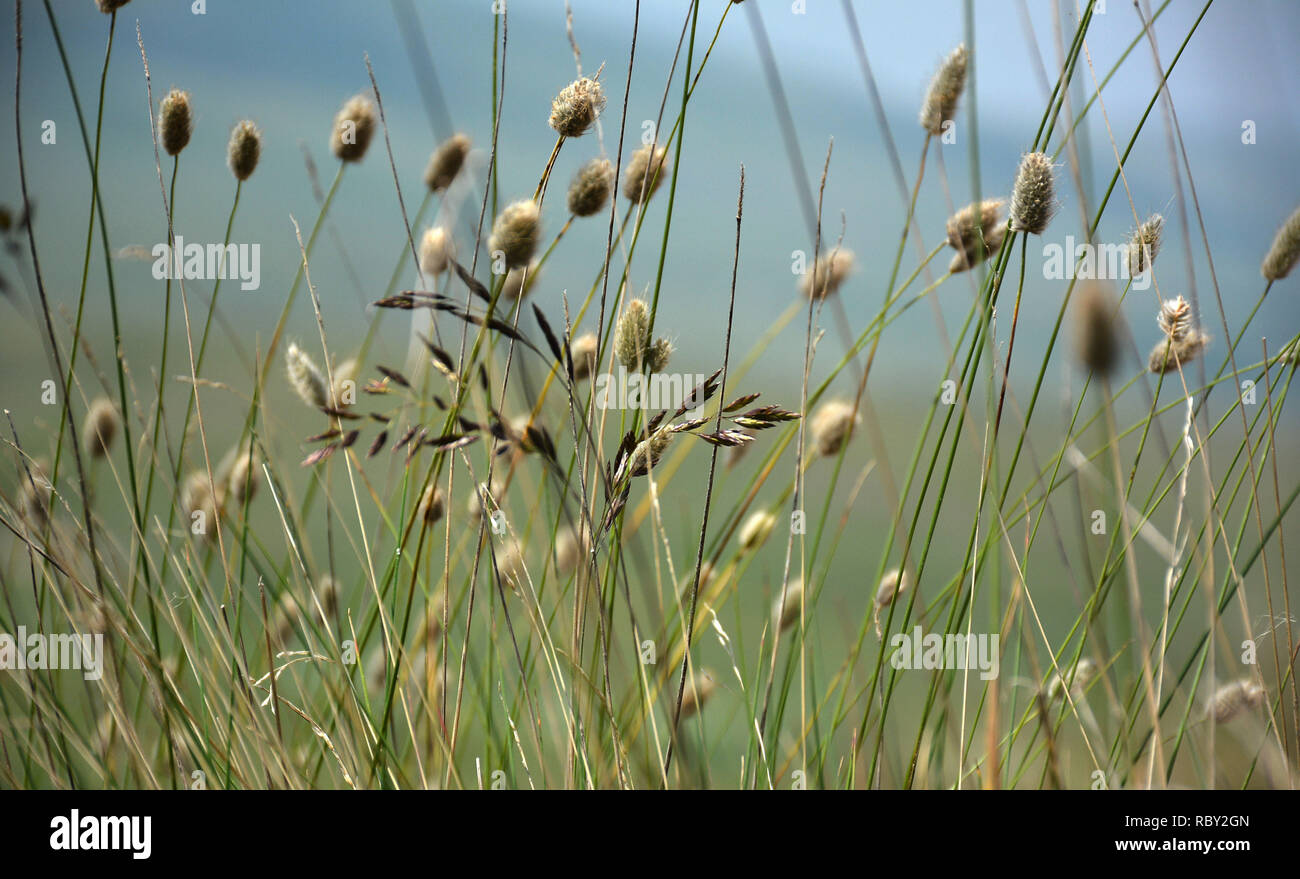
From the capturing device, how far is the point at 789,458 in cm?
108

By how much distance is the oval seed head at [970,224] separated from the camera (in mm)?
826

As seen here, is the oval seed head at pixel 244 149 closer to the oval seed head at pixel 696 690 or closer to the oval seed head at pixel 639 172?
the oval seed head at pixel 639 172

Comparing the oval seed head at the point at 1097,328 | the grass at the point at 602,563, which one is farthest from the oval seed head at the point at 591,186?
the oval seed head at the point at 1097,328

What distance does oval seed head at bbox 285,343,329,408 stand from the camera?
0.78 metres

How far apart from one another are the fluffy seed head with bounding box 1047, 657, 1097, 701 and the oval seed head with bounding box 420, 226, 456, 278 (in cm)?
86

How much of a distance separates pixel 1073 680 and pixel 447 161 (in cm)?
95

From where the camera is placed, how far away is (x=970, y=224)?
32.6 inches

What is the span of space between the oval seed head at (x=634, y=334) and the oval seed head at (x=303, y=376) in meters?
0.36

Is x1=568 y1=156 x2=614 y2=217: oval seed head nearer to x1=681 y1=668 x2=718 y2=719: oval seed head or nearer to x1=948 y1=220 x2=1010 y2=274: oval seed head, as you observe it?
x1=948 y1=220 x2=1010 y2=274: oval seed head

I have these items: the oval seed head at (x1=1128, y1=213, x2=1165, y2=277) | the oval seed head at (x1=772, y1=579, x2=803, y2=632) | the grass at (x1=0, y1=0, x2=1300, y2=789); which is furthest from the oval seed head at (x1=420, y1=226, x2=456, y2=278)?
the oval seed head at (x1=1128, y1=213, x2=1165, y2=277)

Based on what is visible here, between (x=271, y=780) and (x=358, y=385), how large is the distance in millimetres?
513
